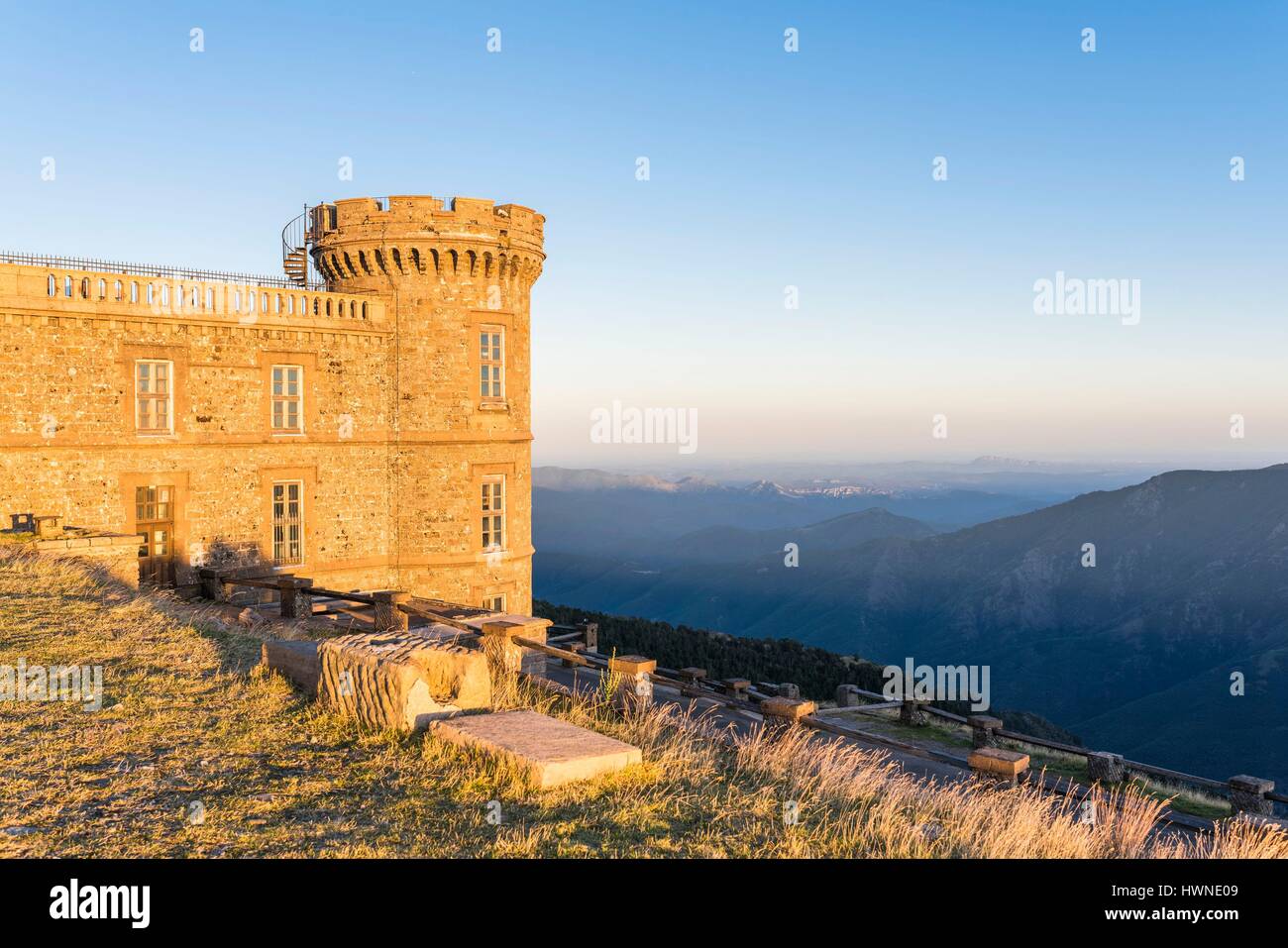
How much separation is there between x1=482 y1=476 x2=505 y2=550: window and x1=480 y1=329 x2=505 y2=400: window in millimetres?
2550

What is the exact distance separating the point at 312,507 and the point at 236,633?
39.1ft

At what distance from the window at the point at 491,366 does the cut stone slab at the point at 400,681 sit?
56.0ft

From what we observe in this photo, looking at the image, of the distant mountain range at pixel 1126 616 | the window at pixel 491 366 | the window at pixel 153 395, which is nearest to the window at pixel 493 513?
the window at pixel 491 366

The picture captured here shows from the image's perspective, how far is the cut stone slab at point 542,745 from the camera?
7109 millimetres

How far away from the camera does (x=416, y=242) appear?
24594 mm

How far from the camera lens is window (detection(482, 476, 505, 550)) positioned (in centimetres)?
2625

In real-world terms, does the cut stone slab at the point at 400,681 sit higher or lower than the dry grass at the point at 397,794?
higher

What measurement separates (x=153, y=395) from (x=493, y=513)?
9360 millimetres

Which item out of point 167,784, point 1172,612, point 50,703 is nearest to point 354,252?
point 50,703

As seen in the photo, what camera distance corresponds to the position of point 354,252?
81.8 feet

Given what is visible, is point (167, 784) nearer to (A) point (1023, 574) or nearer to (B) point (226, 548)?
(B) point (226, 548)

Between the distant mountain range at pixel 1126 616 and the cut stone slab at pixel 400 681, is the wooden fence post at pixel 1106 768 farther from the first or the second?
the distant mountain range at pixel 1126 616

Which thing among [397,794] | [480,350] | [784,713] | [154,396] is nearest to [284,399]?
[154,396]
